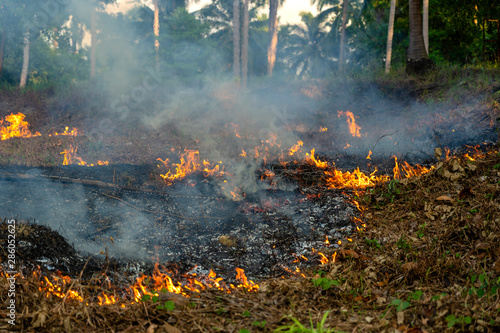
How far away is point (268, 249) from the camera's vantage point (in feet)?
15.9

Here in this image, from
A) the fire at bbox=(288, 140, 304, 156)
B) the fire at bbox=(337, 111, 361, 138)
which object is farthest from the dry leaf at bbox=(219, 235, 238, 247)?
the fire at bbox=(337, 111, 361, 138)

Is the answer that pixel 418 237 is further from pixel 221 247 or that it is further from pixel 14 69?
pixel 14 69

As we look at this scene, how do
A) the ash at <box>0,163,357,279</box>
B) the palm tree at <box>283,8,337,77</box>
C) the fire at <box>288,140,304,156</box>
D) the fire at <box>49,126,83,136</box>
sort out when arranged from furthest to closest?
the palm tree at <box>283,8,337,77</box>
the fire at <box>49,126,83,136</box>
the fire at <box>288,140,304,156</box>
the ash at <box>0,163,357,279</box>

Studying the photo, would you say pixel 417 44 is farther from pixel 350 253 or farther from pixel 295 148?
pixel 350 253

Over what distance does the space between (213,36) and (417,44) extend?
2247cm

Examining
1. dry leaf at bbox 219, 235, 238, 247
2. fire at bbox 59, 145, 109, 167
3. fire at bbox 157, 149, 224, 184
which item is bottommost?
dry leaf at bbox 219, 235, 238, 247

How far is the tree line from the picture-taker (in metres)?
13.8

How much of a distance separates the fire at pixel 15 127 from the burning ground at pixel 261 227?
83 cm

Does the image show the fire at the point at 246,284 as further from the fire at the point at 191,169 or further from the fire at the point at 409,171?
the fire at the point at 191,169

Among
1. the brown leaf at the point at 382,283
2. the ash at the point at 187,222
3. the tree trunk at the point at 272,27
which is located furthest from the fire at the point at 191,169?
the tree trunk at the point at 272,27

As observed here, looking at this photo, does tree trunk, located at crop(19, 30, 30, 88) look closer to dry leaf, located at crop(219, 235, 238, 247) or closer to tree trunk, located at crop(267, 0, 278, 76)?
tree trunk, located at crop(267, 0, 278, 76)

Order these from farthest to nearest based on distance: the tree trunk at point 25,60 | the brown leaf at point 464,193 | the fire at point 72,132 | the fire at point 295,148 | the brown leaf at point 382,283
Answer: the tree trunk at point 25,60 < the fire at point 72,132 < the fire at point 295,148 < the brown leaf at point 464,193 < the brown leaf at point 382,283

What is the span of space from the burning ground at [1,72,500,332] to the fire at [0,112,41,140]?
831mm

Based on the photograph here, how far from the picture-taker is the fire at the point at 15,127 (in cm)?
1085
